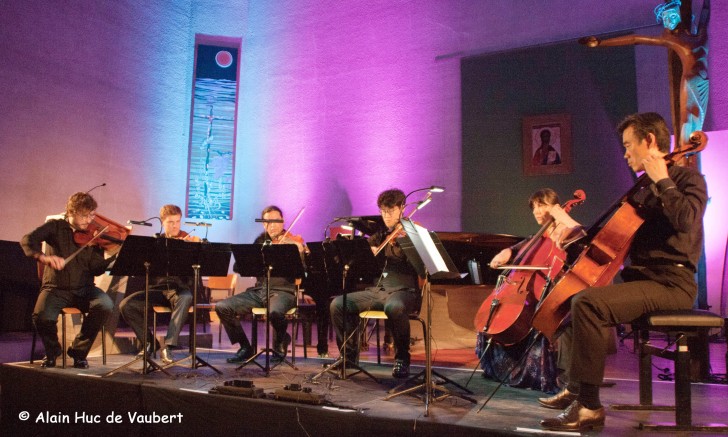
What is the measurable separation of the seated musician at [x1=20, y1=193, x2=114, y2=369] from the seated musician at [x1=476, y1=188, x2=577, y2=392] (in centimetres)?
287

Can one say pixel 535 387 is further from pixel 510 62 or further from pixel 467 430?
pixel 510 62

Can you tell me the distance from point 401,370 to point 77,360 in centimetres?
239

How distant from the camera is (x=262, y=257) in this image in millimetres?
4098

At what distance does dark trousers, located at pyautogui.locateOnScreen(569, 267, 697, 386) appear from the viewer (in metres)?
2.62

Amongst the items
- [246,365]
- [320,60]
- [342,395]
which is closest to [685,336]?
[342,395]

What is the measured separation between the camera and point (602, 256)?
106 inches

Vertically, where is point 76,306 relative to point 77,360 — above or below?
above

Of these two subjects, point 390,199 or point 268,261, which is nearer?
point 268,261

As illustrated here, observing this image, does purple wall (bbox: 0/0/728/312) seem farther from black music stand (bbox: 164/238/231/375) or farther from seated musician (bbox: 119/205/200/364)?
black music stand (bbox: 164/238/231/375)

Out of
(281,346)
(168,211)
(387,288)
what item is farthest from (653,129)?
(168,211)

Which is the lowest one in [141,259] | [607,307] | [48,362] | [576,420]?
[48,362]

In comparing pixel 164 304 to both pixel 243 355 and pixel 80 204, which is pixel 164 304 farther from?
pixel 80 204

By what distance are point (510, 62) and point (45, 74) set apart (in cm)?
579

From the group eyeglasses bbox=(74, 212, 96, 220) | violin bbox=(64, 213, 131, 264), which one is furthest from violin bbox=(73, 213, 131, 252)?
eyeglasses bbox=(74, 212, 96, 220)
